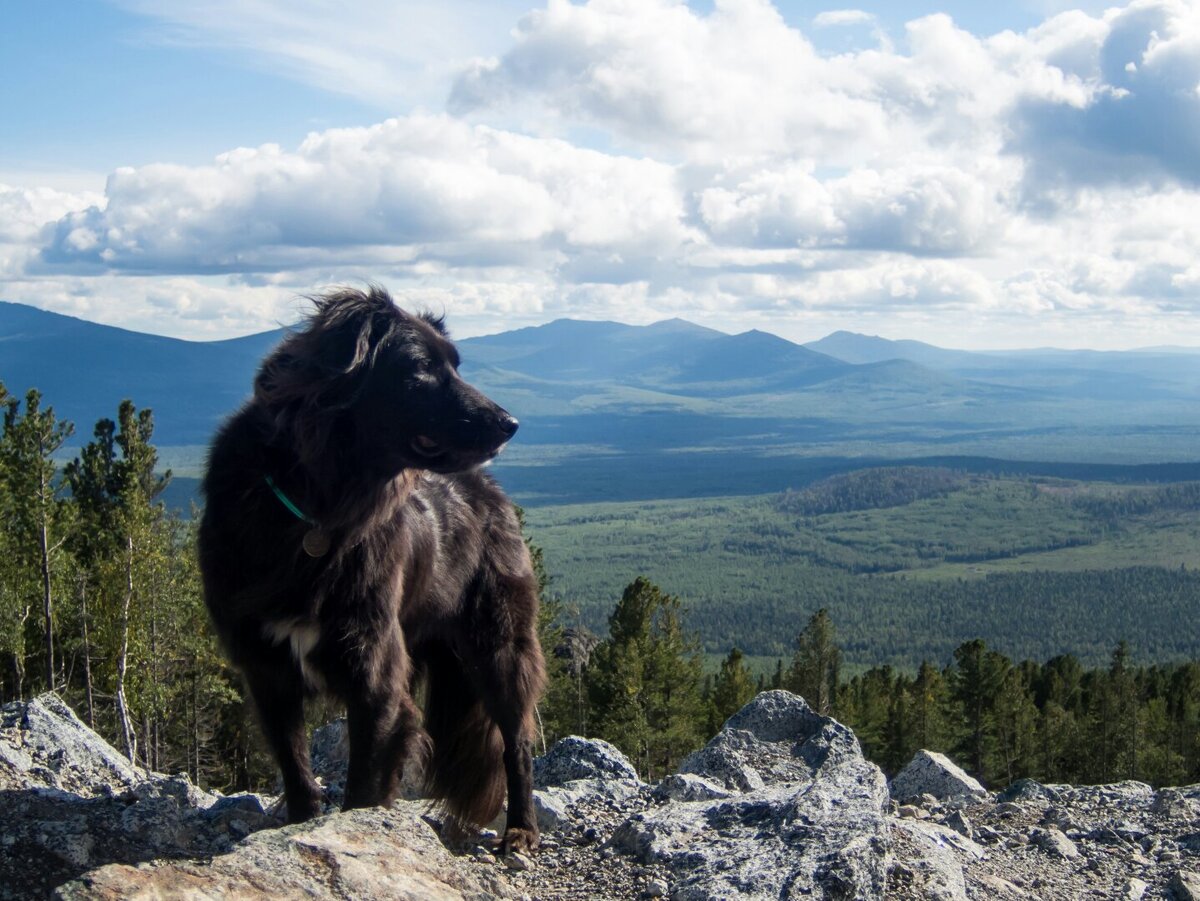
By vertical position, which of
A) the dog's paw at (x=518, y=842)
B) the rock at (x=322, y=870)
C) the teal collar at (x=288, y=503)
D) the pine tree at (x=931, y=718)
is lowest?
the pine tree at (x=931, y=718)

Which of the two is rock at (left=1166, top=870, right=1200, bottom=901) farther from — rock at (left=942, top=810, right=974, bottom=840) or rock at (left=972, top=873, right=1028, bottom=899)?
rock at (left=942, top=810, right=974, bottom=840)

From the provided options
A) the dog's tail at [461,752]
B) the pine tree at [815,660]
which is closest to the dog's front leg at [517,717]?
the dog's tail at [461,752]

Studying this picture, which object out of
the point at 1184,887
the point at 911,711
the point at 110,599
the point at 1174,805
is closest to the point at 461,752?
the point at 1184,887

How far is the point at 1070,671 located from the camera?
60656 millimetres

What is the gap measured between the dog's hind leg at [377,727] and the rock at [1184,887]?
439 centimetres

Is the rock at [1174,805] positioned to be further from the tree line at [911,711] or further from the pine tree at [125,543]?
the tree line at [911,711]

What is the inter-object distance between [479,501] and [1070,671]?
61.6 m

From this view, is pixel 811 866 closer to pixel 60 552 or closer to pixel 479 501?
pixel 479 501

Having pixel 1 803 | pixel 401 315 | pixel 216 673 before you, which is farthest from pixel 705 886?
pixel 216 673

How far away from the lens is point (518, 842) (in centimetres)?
648

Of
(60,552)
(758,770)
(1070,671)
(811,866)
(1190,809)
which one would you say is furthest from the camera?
(1070,671)

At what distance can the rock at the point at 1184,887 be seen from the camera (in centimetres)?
599

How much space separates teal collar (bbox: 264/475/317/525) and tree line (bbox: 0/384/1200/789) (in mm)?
14524

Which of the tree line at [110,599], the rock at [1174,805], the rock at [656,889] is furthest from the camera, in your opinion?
the tree line at [110,599]
